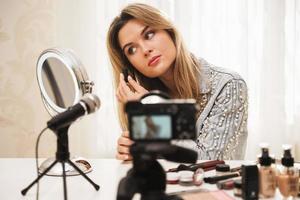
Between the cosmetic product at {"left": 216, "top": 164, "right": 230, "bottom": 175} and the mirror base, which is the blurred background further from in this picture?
the cosmetic product at {"left": 216, "top": 164, "right": 230, "bottom": 175}

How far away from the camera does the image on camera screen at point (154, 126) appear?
604 millimetres

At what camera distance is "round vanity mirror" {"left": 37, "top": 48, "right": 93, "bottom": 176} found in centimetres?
118

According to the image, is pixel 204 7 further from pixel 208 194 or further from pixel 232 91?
pixel 208 194

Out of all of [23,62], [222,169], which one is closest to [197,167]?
[222,169]

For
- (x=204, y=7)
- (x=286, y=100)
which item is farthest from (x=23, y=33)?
(x=286, y=100)

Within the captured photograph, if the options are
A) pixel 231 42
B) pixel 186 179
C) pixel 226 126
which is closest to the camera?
pixel 186 179

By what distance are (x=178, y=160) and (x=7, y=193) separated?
1.87ft

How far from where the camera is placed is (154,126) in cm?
61

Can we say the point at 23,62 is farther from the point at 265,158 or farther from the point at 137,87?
the point at 265,158

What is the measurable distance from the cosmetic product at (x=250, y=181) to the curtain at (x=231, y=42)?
1.25 m

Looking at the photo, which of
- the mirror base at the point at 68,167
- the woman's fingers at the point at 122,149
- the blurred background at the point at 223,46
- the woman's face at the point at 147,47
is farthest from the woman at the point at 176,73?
the blurred background at the point at 223,46

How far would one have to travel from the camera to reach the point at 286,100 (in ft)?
6.96

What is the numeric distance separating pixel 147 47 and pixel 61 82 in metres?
0.46

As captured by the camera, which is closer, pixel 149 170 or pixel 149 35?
pixel 149 170
